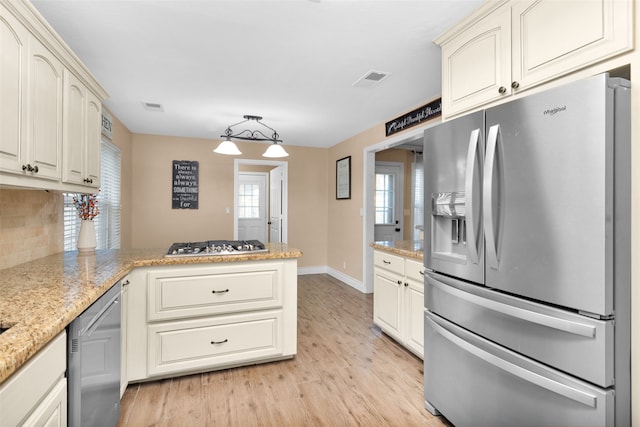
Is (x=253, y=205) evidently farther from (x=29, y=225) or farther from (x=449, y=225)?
(x=449, y=225)

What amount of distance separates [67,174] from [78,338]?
114 centimetres

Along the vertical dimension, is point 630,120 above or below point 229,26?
below

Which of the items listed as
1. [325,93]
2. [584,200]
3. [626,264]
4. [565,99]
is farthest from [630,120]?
[325,93]

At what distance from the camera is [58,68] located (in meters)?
1.75

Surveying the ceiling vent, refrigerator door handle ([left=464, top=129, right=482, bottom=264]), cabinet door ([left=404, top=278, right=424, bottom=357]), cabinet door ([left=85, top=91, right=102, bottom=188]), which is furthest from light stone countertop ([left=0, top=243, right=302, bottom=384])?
the ceiling vent

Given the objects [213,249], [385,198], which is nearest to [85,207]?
[213,249]

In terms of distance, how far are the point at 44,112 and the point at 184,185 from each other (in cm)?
363

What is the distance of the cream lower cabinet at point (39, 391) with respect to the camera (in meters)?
0.80

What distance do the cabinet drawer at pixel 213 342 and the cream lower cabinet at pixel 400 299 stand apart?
1011 mm

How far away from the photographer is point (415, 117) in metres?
3.58

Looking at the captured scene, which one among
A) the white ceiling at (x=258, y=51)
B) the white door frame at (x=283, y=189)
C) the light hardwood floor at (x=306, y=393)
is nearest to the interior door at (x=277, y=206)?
the white door frame at (x=283, y=189)

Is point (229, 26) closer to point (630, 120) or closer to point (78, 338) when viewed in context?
point (78, 338)

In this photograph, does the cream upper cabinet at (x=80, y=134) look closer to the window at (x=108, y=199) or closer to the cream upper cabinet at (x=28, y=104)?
the cream upper cabinet at (x=28, y=104)

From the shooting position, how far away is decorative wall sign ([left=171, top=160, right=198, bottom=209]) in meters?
5.12
